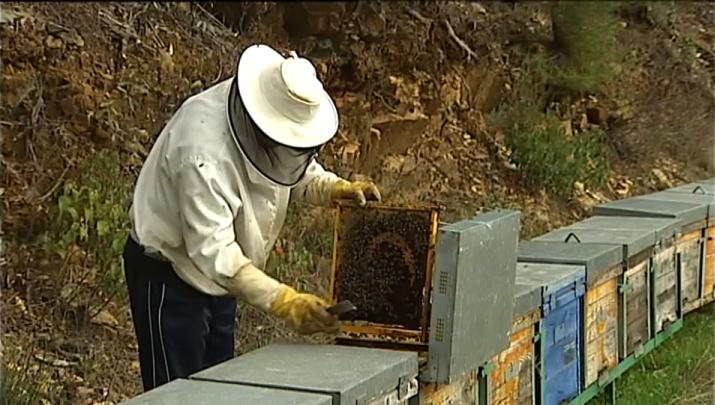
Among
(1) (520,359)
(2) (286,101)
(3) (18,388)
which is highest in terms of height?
(2) (286,101)

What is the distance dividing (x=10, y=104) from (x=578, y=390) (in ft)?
9.30

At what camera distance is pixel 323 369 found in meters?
2.65

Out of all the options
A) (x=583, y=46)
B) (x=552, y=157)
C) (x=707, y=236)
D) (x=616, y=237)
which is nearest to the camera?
(x=616, y=237)

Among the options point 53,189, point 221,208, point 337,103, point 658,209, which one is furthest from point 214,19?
point 221,208

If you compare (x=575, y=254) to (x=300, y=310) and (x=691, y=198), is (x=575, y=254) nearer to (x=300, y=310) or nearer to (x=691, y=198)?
(x=300, y=310)

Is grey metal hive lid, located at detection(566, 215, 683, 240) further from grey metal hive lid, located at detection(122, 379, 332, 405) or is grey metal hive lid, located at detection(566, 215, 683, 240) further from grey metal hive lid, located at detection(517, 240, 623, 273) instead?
grey metal hive lid, located at detection(122, 379, 332, 405)

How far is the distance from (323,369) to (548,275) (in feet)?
4.70

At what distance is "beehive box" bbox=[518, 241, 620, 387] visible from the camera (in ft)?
13.6

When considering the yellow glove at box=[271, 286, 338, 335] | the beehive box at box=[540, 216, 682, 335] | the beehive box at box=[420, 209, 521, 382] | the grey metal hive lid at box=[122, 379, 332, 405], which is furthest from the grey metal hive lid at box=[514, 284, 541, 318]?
the grey metal hive lid at box=[122, 379, 332, 405]

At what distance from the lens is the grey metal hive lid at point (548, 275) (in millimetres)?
3732

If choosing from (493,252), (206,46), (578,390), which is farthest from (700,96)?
(493,252)

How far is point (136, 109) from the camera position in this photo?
5.54 m

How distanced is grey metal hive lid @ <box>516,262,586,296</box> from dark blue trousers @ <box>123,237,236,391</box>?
1.07 meters

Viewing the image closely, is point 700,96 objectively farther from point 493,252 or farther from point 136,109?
point 493,252
